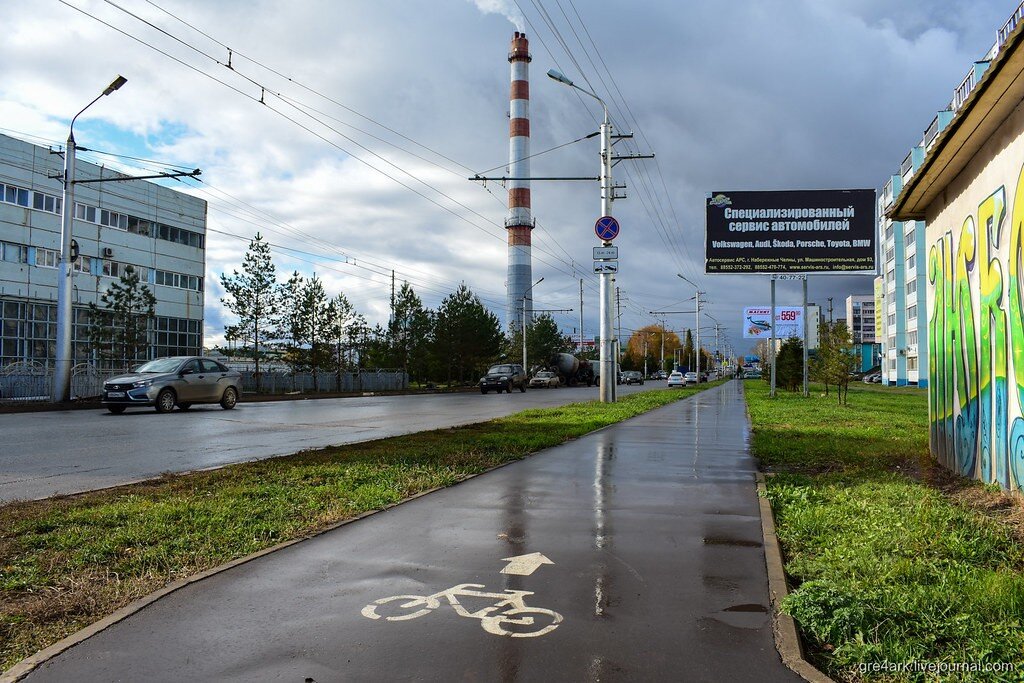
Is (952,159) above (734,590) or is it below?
above

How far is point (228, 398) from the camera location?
77.5ft

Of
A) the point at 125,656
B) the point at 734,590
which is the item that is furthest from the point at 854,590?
the point at 125,656

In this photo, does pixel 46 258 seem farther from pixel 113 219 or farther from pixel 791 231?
pixel 791 231

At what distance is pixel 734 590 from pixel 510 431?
1053cm

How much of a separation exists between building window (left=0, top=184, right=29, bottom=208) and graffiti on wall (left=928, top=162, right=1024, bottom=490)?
46.4 metres

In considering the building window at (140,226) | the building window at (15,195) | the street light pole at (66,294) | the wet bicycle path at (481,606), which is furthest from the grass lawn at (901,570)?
the building window at (140,226)

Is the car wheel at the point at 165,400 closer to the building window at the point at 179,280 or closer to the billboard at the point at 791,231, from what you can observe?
the billboard at the point at 791,231

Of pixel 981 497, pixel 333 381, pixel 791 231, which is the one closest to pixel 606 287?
pixel 791 231

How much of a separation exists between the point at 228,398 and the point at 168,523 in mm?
18452

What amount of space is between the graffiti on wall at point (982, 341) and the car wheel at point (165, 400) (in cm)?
1916

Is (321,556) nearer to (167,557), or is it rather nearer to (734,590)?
(167,557)

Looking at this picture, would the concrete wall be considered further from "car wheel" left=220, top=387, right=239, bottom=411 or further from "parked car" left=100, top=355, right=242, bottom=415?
"car wheel" left=220, top=387, right=239, bottom=411

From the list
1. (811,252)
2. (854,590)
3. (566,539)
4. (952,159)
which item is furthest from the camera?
(811,252)

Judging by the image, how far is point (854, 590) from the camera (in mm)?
4203
